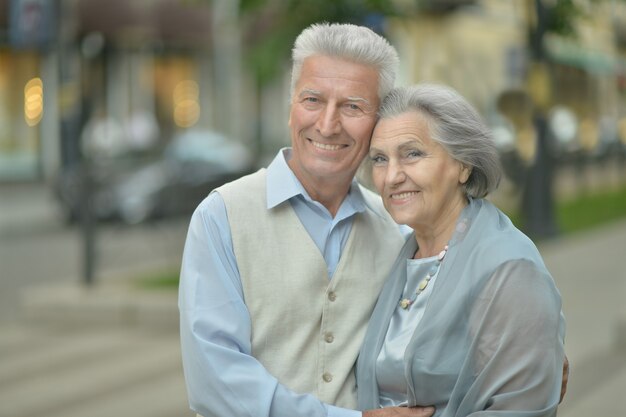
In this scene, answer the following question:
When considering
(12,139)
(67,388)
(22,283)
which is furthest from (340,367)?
(12,139)

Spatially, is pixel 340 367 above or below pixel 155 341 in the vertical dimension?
above

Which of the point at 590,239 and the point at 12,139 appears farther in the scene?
the point at 12,139

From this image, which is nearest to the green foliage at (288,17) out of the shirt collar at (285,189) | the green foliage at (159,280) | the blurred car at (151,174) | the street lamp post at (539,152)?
the green foliage at (159,280)

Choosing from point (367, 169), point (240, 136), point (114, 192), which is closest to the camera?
point (367, 169)

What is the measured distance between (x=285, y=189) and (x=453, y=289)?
1.71 ft

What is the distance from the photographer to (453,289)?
8.32 ft

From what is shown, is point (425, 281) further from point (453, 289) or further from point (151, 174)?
point (151, 174)

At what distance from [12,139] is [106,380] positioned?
21.4 m

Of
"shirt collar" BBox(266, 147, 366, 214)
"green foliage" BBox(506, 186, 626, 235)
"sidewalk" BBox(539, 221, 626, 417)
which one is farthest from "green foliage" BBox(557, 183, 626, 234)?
"shirt collar" BBox(266, 147, 366, 214)

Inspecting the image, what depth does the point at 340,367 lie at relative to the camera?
109 inches

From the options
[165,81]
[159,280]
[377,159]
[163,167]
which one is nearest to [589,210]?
[163,167]

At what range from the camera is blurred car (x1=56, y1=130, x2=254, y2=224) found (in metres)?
18.9

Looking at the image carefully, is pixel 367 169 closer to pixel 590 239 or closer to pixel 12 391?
pixel 12 391

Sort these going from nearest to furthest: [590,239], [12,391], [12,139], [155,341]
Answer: [12,391], [155,341], [590,239], [12,139]
